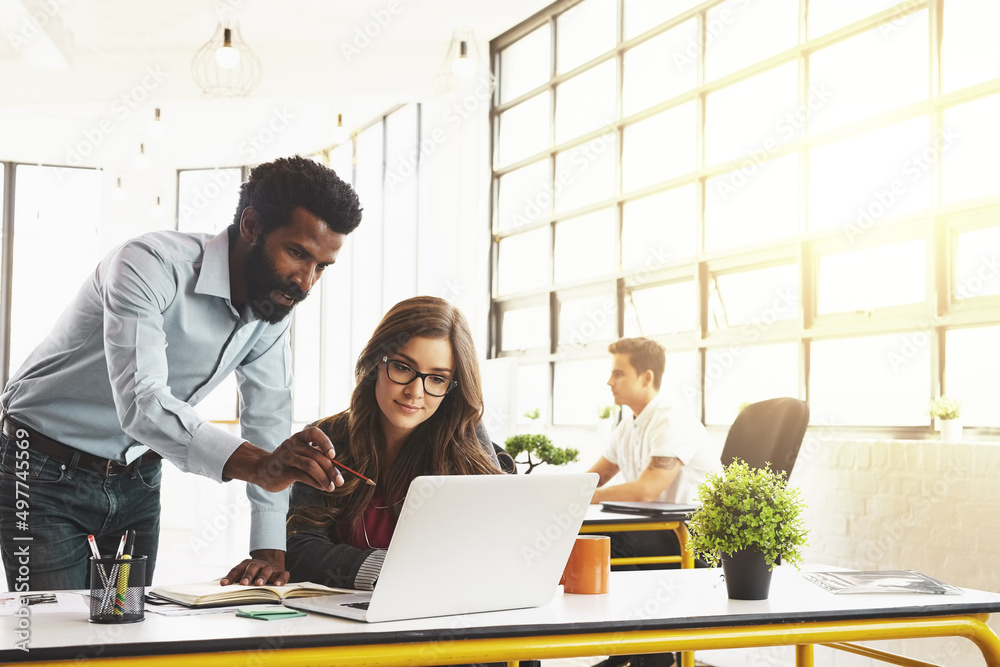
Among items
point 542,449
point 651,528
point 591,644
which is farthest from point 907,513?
point 591,644

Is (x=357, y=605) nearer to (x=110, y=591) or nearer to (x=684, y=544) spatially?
(x=110, y=591)

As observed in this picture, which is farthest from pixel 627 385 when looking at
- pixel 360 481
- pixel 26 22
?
pixel 26 22

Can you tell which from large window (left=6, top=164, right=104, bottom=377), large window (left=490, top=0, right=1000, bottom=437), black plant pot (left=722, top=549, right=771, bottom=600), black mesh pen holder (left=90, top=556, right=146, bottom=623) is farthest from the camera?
large window (left=6, top=164, right=104, bottom=377)

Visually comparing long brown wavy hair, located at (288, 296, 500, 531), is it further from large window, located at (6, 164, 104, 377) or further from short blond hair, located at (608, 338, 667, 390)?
large window, located at (6, 164, 104, 377)

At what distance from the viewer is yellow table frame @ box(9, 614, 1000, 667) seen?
1.19m

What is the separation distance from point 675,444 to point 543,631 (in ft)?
8.24

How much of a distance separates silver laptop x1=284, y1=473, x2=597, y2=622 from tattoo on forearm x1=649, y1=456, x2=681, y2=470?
233cm

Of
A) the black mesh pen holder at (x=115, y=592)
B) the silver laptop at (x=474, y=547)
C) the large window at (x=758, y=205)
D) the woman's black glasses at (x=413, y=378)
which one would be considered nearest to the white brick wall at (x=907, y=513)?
the large window at (x=758, y=205)

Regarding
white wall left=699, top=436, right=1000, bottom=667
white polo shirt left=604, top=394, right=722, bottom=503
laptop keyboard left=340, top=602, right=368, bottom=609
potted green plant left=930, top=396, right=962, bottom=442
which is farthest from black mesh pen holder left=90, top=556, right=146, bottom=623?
potted green plant left=930, top=396, right=962, bottom=442

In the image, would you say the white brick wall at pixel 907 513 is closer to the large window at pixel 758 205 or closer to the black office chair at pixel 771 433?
the large window at pixel 758 205

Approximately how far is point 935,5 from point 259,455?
3.16m

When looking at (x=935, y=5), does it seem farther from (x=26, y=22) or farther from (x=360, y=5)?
(x=26, y=22)

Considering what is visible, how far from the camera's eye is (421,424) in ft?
6.73

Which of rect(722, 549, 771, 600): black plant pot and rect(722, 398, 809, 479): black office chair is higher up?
rect(722, 398, 809, 479): black office chair
